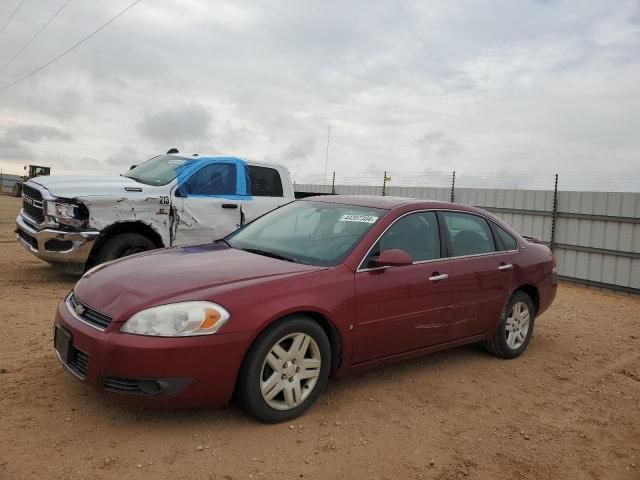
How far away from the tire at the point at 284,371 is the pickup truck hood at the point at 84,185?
4416 mm

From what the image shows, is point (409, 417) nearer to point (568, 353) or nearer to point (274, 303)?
point (274, 303)

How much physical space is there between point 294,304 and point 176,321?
72cm

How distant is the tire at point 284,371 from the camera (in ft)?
10.8

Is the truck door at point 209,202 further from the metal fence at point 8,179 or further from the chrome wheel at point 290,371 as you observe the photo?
the metal fence at point 8,179

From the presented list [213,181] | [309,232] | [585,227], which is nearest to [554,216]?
[585,227]

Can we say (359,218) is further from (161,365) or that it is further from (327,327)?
(161,365)

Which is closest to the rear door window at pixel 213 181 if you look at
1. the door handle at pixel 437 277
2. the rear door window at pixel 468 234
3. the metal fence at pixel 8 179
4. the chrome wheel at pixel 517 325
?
the rear door window at pixel 468 234

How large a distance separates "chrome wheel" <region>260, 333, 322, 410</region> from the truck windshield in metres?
4.72

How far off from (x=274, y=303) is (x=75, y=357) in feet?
4.06

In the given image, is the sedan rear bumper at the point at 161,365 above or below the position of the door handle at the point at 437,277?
below

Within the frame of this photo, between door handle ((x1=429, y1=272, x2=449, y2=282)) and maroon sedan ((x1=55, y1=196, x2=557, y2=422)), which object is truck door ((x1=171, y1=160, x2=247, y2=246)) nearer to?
maroon sedan ((x1=55, y1=196, x2=557, y2=422))

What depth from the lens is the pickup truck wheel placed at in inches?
273

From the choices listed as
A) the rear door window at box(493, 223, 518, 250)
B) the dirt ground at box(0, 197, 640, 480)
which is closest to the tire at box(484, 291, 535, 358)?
the dirt ground at box(0, 197, 640, 480)

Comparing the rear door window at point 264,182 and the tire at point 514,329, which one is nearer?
the tire at point 514,329
